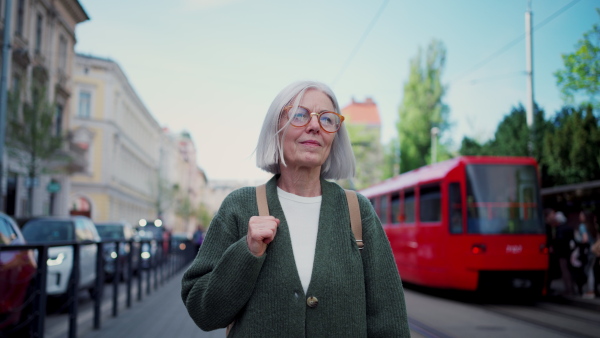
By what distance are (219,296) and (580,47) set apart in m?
16.5

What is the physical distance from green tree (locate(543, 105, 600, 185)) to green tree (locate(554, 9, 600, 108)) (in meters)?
0.48

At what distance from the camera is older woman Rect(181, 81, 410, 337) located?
2135mm

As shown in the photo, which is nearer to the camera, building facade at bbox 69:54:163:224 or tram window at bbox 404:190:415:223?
tram window at bbox 404:190:415:223

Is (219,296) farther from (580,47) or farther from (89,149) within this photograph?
(89,149)

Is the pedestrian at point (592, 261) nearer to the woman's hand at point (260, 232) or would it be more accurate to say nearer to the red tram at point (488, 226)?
the red tram at point (488, 226)

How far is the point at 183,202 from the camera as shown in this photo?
85.4m

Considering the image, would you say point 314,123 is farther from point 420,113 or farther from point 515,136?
point 420,113

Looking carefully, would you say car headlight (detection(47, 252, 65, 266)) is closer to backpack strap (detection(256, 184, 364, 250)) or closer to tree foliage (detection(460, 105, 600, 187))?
backpack strap (detection(256, 184, 364, 250))

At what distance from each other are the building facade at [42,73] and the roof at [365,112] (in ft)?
212

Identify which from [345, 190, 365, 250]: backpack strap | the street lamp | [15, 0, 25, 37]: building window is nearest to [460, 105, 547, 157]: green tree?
[345, 190, 365, 250]: backpack strap

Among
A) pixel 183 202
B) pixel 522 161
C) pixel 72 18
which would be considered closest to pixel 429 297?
pixel 522 161

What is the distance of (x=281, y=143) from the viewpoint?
93.0 inches

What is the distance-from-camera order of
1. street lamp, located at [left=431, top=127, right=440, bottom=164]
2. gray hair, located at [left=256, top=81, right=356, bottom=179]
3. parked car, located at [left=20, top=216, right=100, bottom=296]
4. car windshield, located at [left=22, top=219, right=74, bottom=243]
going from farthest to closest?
street lamp, located at [left=431, top=127, right=440, bottom=164]
car windshield, located at [left=22, top=219, right=74, bottom=243]
parked car, located at [left=20, top=216, right=100, bottom=296]
gray hair, located at [left=256, top=81, right=356, bottom=179]

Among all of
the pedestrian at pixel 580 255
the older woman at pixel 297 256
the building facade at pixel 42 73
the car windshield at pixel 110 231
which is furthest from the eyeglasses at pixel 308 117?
the building facade at pixel 42 73
